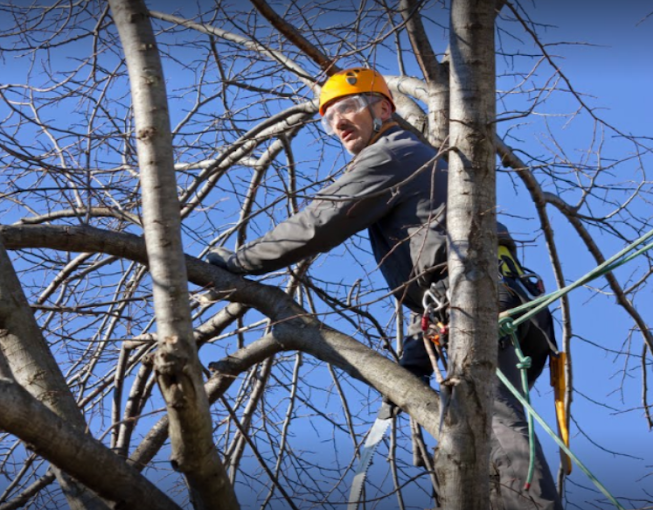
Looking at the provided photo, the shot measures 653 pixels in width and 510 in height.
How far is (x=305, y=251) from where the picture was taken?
370 centimetres

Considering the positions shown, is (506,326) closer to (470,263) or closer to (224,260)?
(470,263)

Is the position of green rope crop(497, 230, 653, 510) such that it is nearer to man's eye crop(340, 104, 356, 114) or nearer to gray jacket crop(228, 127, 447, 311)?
gray jacket crop(228, 127, 447, 311)

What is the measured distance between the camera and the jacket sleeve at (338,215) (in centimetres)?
358

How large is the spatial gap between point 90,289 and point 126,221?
910 mm

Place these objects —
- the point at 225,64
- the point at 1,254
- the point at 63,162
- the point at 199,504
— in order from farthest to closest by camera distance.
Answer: the point at 225,64, the point at 63,162, the point at 1,254, the point at 199,504

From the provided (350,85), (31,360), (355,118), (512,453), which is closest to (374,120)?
(355,118)

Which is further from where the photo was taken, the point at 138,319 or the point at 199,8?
the point at 199,8

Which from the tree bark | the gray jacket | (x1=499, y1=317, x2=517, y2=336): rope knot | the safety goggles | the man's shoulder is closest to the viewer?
the tree bark

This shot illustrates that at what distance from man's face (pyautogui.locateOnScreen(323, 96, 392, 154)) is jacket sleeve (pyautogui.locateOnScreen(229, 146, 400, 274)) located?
339 millimetres

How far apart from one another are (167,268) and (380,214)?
3.79ft

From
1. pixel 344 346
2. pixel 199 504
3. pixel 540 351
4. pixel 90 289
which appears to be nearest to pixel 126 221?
pixel 90 289

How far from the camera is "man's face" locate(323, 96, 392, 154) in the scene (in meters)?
4.00

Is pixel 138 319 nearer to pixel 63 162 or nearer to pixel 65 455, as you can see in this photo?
pixel 63 162

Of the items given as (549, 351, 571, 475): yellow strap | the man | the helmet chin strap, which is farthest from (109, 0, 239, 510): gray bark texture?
the helmet chin strap
